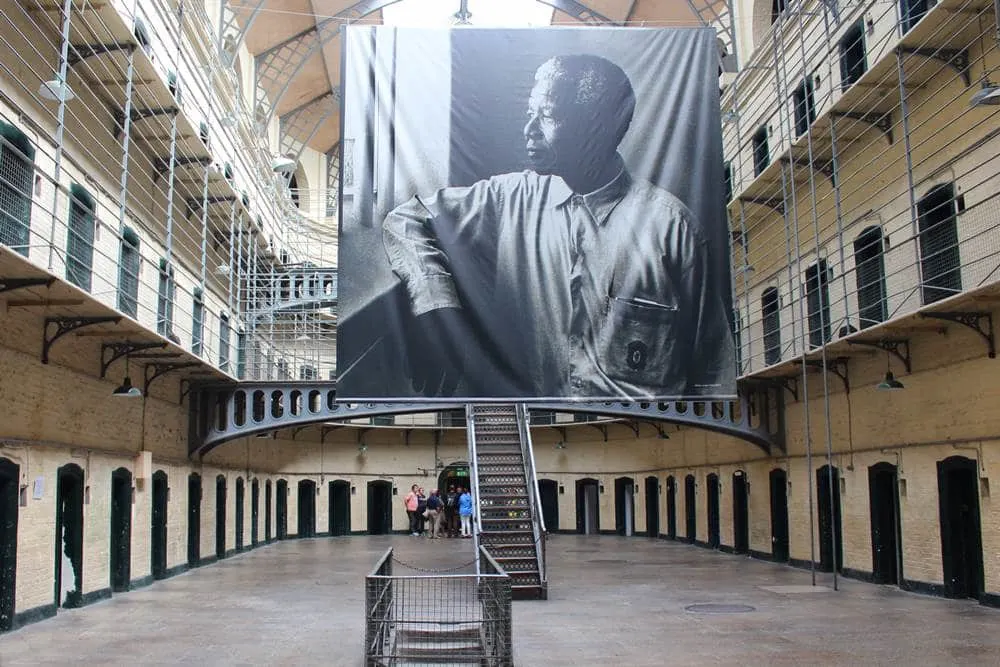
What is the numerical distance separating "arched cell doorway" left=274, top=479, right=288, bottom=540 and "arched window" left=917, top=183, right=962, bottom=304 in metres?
17.9

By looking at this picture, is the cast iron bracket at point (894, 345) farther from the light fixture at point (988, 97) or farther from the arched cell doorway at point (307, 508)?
the arched cell doorway at point (307, 508)

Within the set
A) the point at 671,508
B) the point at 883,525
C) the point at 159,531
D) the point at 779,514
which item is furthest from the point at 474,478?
the point at 671,508

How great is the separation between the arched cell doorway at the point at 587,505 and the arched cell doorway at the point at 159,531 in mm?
15750

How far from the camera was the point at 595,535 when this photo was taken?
27578 mm

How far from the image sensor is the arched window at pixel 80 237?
441 inches

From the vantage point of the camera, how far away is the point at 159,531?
49.3 ft

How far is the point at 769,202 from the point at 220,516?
1187 centimetres

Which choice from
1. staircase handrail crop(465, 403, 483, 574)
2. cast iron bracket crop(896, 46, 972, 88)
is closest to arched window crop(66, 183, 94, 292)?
staircase handrail crop(465, 403, 483, 574)

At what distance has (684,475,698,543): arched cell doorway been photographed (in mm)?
22484

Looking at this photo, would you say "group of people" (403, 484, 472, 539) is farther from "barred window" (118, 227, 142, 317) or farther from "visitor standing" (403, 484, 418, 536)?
"barred window" (118, 227, 142, 317)

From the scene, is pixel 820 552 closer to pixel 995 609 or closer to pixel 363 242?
pixel 995 609

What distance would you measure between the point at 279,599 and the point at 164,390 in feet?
15.0

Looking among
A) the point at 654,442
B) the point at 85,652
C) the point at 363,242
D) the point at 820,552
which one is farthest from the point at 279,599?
the point at 654,442

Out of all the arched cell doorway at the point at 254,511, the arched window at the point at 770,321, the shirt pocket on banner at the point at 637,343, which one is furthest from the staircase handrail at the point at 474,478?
the arched cell doorway at the point at 254,511
